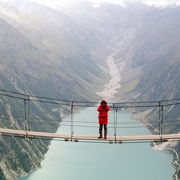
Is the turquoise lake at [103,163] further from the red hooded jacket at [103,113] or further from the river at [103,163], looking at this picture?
the red hooded jacket at [103,113]

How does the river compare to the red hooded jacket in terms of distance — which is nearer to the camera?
the red hooded jacket

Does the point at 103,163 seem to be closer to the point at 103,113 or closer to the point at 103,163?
the point at 103,163

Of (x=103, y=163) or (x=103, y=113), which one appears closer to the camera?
(x=103, y=113)

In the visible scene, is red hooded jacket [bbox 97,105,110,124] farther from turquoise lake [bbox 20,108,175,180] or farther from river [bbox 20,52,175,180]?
turquoise lake [bbox 20,108,175,180]

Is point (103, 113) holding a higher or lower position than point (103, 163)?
higher

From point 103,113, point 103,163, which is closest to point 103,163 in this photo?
point 103,163

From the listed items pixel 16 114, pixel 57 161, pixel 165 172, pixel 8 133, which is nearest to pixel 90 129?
pixel 16 114

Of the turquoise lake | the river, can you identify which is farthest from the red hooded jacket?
the turquoise lake

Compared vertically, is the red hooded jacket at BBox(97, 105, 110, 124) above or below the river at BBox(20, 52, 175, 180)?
above
